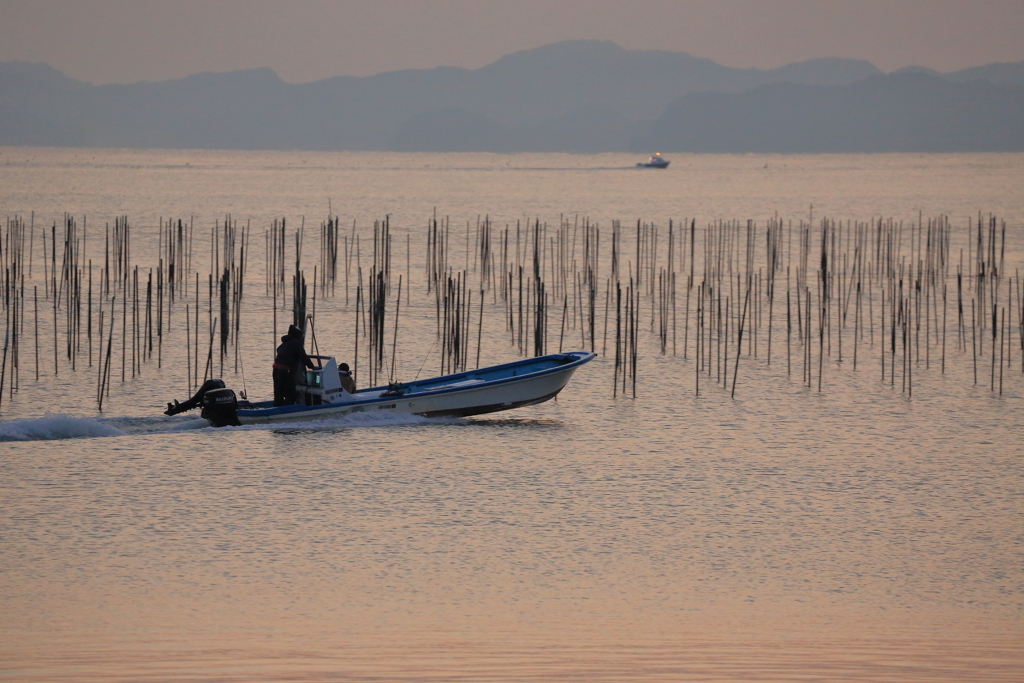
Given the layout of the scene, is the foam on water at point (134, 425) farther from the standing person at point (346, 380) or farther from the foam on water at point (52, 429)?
the standing person at point (346, 380)

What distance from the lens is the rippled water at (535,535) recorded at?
812cm

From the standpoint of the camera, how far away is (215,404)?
580 inches

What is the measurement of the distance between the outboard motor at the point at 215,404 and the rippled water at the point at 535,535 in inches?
11.9

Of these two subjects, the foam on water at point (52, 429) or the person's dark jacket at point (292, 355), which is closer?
the foam on water at point (52, 429)

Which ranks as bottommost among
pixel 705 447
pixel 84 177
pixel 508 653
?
pixel 508 653

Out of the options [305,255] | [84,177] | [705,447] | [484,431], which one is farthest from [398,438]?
[84,177]

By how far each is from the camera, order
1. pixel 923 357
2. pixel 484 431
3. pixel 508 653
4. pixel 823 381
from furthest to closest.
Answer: pixel 923 357
pixel 823 381
pixel 484 431
pixel 508 653

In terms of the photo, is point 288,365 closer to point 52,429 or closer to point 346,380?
point 346,380

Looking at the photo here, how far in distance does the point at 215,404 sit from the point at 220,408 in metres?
0.10

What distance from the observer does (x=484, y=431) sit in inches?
613

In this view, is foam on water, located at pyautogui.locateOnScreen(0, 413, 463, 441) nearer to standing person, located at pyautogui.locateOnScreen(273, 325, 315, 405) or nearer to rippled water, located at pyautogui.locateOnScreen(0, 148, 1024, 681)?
rippled water, located at pyautogui.locateOnScreen(0, 148, 1024, 681)

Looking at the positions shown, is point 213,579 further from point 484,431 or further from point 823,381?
point 823,381

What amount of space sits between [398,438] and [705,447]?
364 cm

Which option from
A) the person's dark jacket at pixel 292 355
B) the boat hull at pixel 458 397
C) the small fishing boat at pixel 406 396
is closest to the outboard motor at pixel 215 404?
the small fishing boat at pixel 406 396
